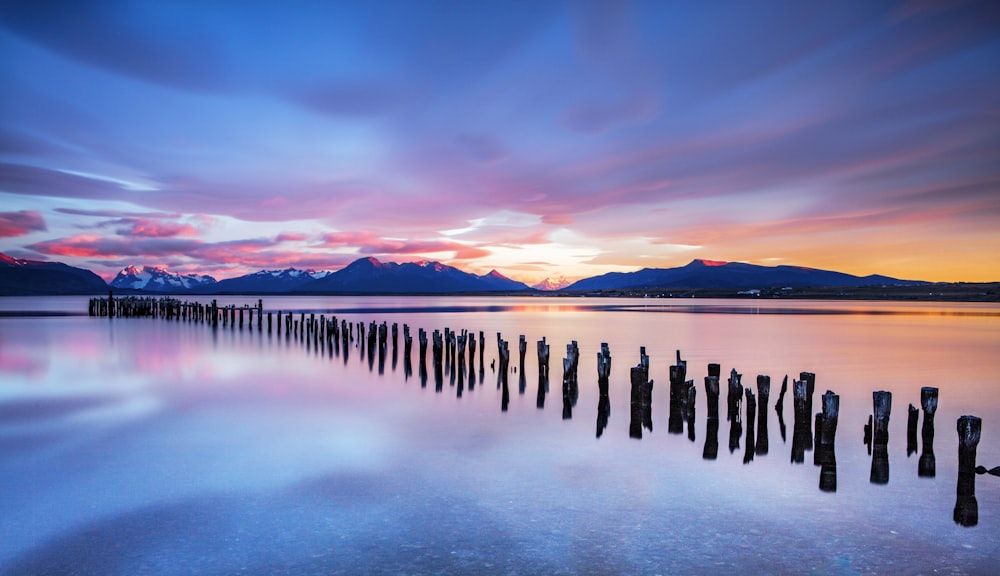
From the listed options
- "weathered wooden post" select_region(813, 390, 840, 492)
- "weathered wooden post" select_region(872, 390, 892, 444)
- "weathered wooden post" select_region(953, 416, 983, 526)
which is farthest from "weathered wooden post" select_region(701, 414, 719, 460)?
"weathered wooden post" select_region(953, 416, 983, 526)

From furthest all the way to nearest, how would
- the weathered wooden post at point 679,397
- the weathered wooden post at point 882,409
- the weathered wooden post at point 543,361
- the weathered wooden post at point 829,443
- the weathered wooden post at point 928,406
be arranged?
the weathered wooden post at point 543,361 → the weathered wooden post at point 679,397 → the weathered wooden post at point 928,406 → the weathered wooden post at point 829,443 → the weathered wooden post at point 882,409

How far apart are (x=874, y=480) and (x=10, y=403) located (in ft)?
64.7

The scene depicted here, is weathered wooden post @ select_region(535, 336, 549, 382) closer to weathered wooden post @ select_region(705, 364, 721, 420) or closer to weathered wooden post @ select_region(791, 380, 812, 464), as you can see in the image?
weathered wooden post @ select_region(705, 364, 721, 420)

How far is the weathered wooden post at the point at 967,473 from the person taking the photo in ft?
25.8

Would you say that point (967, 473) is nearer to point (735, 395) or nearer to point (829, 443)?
point (829, 443)

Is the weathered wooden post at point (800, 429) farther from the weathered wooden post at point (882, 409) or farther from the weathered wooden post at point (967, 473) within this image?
the weathered wooden post at point (967, 473)

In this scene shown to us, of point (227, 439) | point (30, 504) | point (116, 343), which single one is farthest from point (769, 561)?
point (116, 343)

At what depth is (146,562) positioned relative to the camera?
21.8 feet

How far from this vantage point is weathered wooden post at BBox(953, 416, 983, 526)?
788 cm

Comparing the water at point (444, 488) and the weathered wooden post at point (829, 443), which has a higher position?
the weathered wooden post at point (829, 443)

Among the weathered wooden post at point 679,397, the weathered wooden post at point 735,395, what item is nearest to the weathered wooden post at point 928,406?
the weathered wooden post at point 735,395

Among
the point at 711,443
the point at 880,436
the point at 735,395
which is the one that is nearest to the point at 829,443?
the point at 880,436

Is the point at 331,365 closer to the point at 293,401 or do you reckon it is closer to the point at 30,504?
the point at 293,401

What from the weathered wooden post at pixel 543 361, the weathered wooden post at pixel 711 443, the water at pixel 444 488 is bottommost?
the water at pixel 444 488
